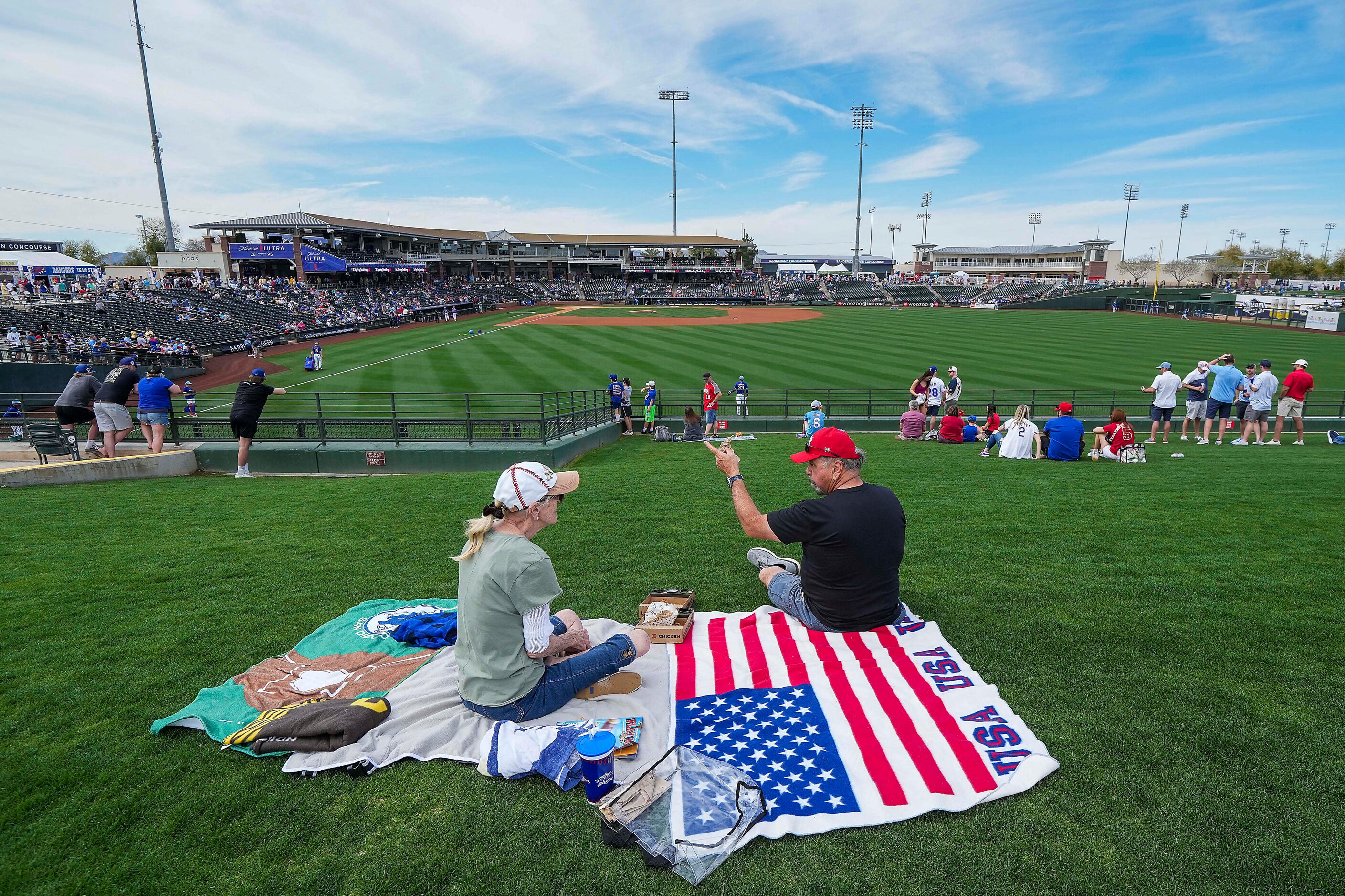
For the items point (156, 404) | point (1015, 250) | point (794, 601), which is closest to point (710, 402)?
point (156, 404)

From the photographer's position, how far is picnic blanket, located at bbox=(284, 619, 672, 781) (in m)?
3.71

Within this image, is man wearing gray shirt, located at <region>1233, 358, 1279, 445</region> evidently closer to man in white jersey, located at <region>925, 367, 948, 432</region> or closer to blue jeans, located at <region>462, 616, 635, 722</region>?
man in white jersey, located at <region>925, 367, 948, 432</region>

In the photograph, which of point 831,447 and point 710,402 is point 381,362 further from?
point 831,447

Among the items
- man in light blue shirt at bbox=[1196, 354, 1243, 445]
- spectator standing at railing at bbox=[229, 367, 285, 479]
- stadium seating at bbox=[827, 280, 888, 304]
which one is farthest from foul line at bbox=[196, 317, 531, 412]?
stadium seating at bbox=[827, 280, 888, 304]

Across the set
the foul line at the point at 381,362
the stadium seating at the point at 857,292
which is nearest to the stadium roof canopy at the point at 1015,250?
the stadium seating at the point at 857,292

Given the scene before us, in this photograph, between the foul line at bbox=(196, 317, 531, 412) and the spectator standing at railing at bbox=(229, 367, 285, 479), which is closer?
the spectator standing at railing at bbox=(229, 367, 285, 479)

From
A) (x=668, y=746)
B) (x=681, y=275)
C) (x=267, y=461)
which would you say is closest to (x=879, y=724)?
(x=668, y=746)

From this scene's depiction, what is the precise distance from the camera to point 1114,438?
39.9 feet

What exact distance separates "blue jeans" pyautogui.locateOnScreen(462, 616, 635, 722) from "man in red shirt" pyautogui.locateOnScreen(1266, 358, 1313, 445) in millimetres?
17115

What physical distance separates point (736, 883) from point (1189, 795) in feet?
7.69

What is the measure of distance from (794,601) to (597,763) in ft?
7.49

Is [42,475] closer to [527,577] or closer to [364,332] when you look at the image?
[527,577]

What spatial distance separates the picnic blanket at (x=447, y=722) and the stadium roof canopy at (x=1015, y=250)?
15634 cm

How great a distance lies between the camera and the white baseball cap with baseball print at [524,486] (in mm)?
3848
